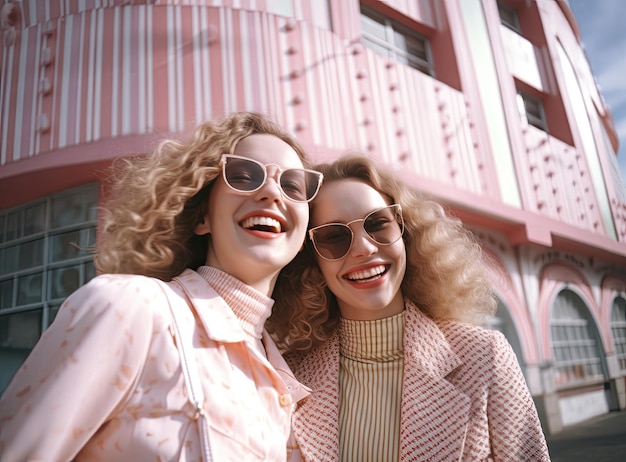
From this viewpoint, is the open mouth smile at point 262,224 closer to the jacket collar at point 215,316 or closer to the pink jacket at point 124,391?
the jacket collar at point 215,316

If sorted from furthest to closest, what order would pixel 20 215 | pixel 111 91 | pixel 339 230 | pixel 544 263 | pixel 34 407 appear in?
pixel 544 263 < pixel 20 215 < pixel 111 91 < pixel 339 230 < pixel 34 407

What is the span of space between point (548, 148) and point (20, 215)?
7541 mm

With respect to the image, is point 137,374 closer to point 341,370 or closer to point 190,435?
point 190,435

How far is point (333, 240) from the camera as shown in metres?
1.86

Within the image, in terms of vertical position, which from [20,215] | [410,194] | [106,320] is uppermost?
[20,215]

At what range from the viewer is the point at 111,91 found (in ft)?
14.0

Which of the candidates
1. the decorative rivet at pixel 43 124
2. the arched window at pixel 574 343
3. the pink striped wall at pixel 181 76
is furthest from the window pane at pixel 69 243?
the arched window at pixel 574 343

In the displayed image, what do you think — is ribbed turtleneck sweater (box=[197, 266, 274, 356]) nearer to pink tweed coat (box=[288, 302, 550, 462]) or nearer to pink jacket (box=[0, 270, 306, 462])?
pink jacket (box=[0, 270, 306, 462])

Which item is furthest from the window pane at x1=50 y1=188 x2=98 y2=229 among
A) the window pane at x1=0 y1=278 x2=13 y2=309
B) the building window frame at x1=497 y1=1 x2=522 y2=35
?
the building window frame at x1=497 y1=1 x2=522 y2=35

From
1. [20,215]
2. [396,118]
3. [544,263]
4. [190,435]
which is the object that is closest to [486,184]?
[396,118]

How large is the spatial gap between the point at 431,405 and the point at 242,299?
731 millimetres

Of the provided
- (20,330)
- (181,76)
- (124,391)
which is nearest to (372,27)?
(181,76)

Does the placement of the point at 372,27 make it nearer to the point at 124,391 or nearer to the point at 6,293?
the point at 6,293

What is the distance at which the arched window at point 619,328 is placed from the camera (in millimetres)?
9570
